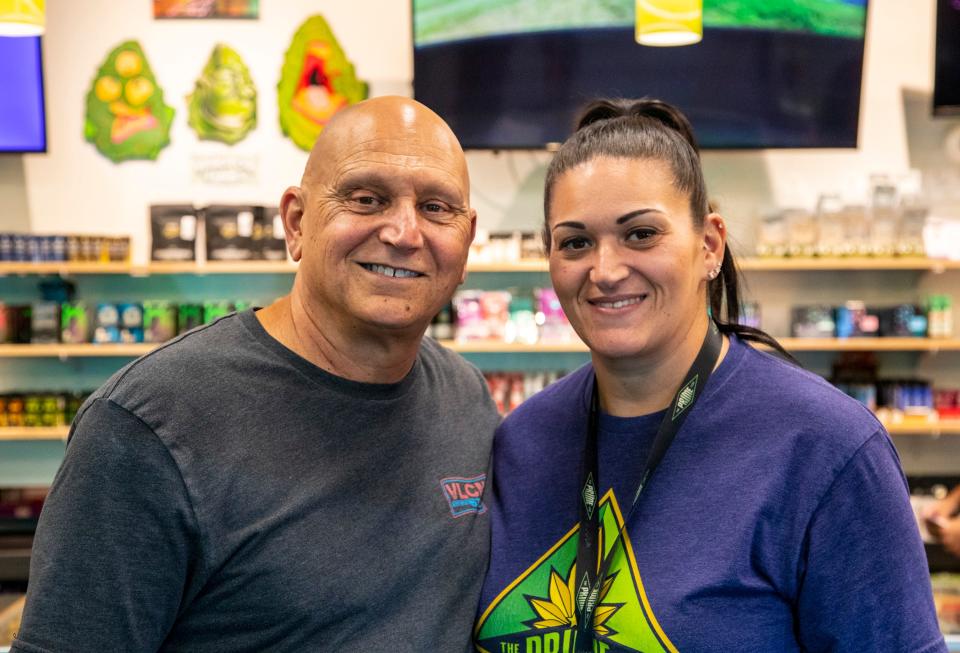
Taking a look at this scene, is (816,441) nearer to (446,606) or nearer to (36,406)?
(446,606)

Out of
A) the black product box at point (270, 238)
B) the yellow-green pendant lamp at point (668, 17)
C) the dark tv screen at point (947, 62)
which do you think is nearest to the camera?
the yellow-green pendant lamp at point (668, 17)

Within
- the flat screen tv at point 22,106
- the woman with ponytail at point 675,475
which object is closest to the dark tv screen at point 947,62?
the woman with ponytail at point 675,475

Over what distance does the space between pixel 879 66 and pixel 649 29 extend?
3.08m

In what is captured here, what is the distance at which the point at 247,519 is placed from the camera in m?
1.71

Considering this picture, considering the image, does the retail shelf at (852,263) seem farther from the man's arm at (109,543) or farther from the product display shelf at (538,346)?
the man's arm at (109,543)

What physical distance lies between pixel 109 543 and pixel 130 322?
13.0 ft

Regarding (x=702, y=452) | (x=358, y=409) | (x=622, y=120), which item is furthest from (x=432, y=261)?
(x=702, y=452)

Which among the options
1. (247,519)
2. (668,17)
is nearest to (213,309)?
(668,17)

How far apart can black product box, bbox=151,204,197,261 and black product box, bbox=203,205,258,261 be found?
0.43ft

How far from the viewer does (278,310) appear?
78.3 inches

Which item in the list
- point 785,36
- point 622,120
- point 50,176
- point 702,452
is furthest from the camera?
point 50,176

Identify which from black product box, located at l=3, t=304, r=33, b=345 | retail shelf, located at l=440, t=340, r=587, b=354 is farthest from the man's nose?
black product box, located at l=3, t=304, r=33, b=345

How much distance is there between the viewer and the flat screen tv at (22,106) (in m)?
5.35

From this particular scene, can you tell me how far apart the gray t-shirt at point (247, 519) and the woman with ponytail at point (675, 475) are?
190 millimetres
